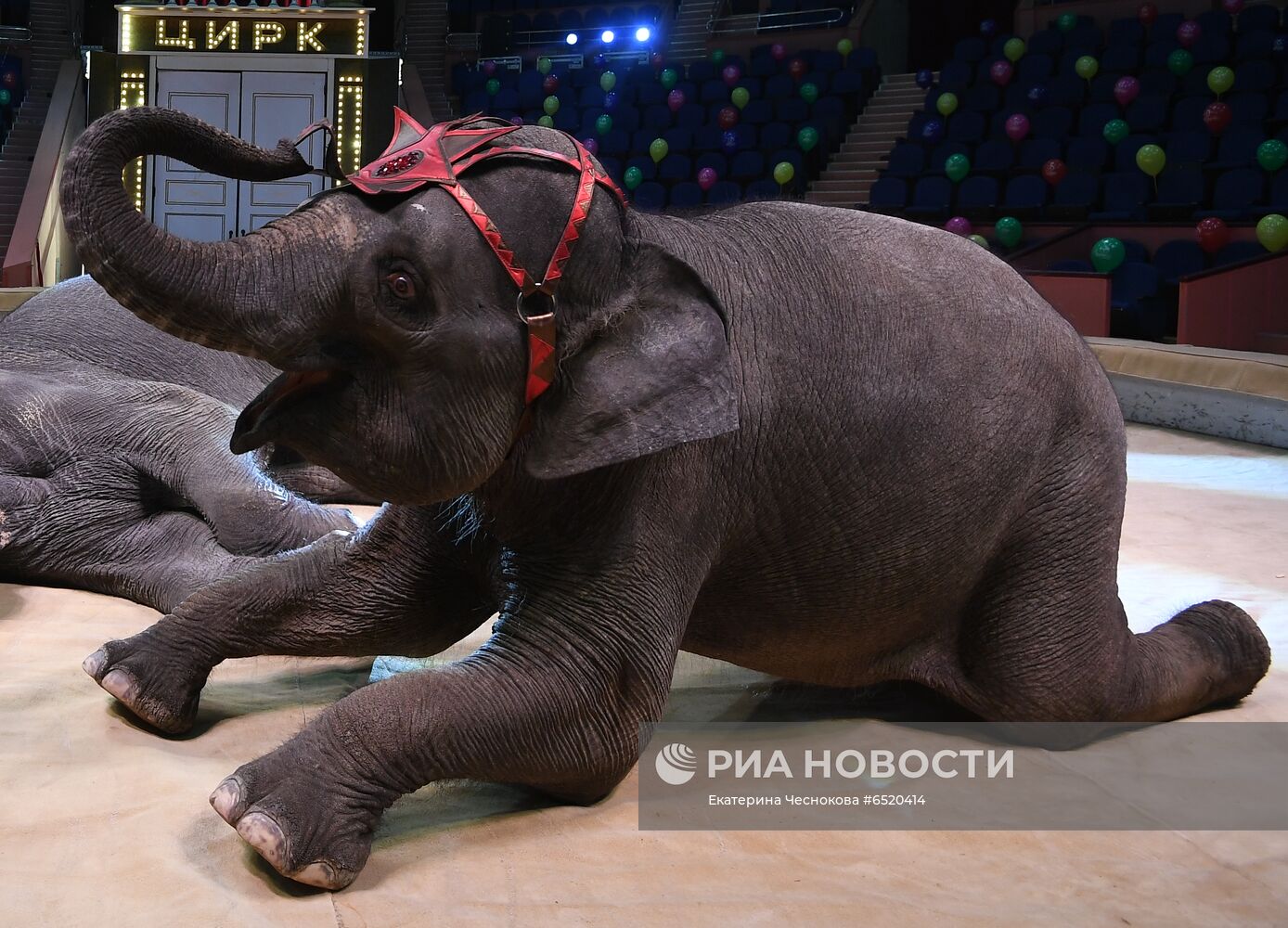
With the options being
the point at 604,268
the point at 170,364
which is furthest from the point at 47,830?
the point at 170,364

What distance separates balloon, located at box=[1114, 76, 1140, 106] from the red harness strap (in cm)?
1336

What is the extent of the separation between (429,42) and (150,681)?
22.6m

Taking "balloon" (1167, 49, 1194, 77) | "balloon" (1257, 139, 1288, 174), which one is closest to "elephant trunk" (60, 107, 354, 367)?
"balloon" (1257, 139, 1288, 174)

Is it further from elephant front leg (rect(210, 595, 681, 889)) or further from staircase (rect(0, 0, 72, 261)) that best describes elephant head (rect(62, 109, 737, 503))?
staircase (rect(0, 0, 72, 261))

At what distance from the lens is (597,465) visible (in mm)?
2172

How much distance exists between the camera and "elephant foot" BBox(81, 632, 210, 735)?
8.55 ft

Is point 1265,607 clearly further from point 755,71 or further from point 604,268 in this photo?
point 755,71

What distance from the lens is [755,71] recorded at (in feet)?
60.5

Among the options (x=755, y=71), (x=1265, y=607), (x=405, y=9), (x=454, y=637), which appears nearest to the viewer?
(x=454, y=637)

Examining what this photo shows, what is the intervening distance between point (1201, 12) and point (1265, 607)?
519 inches

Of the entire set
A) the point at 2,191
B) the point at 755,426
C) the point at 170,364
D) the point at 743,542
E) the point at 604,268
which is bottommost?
the point at 2,191

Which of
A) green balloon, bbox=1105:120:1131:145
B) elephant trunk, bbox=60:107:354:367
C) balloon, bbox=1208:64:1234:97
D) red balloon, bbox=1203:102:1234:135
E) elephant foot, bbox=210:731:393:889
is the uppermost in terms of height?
elephant trunk, bbox=60:107:354:367

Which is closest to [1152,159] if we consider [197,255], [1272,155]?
[1272,155]

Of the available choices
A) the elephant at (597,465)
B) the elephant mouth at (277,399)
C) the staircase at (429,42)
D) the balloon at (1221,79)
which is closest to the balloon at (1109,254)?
the balloon at (1221,79)
